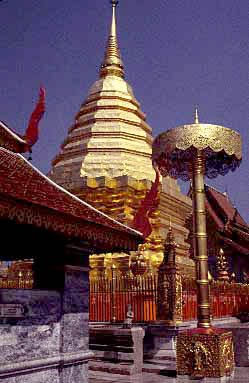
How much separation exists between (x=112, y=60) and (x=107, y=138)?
19.3 feet

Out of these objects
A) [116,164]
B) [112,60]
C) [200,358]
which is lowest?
[200,358]

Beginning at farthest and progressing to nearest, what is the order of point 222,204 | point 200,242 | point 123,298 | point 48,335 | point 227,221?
point 222,204 → point 227,221 → point 123,298 → point 200,242 → point 48,335

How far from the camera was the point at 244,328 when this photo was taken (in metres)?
10.8

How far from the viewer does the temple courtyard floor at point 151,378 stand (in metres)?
8.74

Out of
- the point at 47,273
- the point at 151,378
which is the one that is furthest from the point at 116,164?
the point at 47,273

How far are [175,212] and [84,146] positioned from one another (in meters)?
4.99

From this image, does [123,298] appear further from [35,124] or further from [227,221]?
[227,221]

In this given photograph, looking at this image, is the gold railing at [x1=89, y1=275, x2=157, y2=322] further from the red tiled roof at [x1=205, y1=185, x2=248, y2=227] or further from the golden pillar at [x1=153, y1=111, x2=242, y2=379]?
the red tiled roof at [x1=205, y1=185, x2=248, y2=227]

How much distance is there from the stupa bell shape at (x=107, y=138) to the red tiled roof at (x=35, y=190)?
12.4 meters

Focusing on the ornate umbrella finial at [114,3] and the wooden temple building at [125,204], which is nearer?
the wooden temple building at [125,204]

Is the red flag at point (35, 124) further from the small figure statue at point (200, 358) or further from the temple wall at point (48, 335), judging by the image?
the small figure statue at point (200, 358)

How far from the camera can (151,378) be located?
30.0ft

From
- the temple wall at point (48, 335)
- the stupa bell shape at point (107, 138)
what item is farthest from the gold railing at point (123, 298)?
the stupa bell shape at point (107, 138)

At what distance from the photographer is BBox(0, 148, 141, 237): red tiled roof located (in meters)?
5.39
